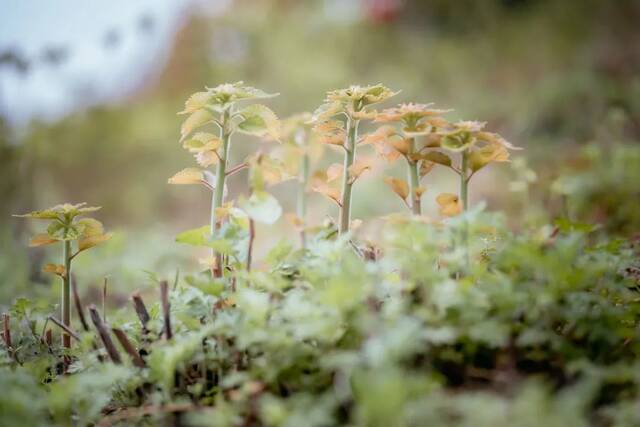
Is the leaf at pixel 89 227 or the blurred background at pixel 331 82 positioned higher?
the blurred background at pixel 331 82

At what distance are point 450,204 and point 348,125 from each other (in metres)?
0.28

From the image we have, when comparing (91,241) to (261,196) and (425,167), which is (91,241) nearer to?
(261,196)

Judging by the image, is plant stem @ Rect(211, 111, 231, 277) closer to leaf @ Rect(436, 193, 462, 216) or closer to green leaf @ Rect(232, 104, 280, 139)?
green leaf @ Rect(232, 104, 280, 139)

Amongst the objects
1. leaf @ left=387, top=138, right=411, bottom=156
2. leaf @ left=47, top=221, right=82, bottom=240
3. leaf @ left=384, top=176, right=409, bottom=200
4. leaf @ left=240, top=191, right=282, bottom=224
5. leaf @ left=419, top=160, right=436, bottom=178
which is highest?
leaf @ left=387, top=138, right=411, bottom=156

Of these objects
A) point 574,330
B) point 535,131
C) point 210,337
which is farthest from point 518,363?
point 535,131

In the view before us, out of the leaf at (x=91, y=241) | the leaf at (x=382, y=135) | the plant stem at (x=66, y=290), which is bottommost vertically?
the plant stem at (x=66, y=290)

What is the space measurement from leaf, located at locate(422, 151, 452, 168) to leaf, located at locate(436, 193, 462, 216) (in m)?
0.07

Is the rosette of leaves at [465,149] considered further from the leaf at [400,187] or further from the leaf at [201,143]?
the leaf at [201,143]

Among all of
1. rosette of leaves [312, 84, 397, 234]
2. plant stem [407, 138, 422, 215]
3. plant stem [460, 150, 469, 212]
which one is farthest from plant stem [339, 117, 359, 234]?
plant stem [460, 150, 469, 212]

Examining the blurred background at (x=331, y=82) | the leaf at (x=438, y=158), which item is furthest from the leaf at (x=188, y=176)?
the blurred background at (x=331, y=82)

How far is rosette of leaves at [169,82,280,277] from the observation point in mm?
1095

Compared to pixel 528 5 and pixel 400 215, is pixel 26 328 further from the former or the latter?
pixel 528 5

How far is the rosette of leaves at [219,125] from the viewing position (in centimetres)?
109

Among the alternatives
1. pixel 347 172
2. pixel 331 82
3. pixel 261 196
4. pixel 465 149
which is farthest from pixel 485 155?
pixel 331 82
